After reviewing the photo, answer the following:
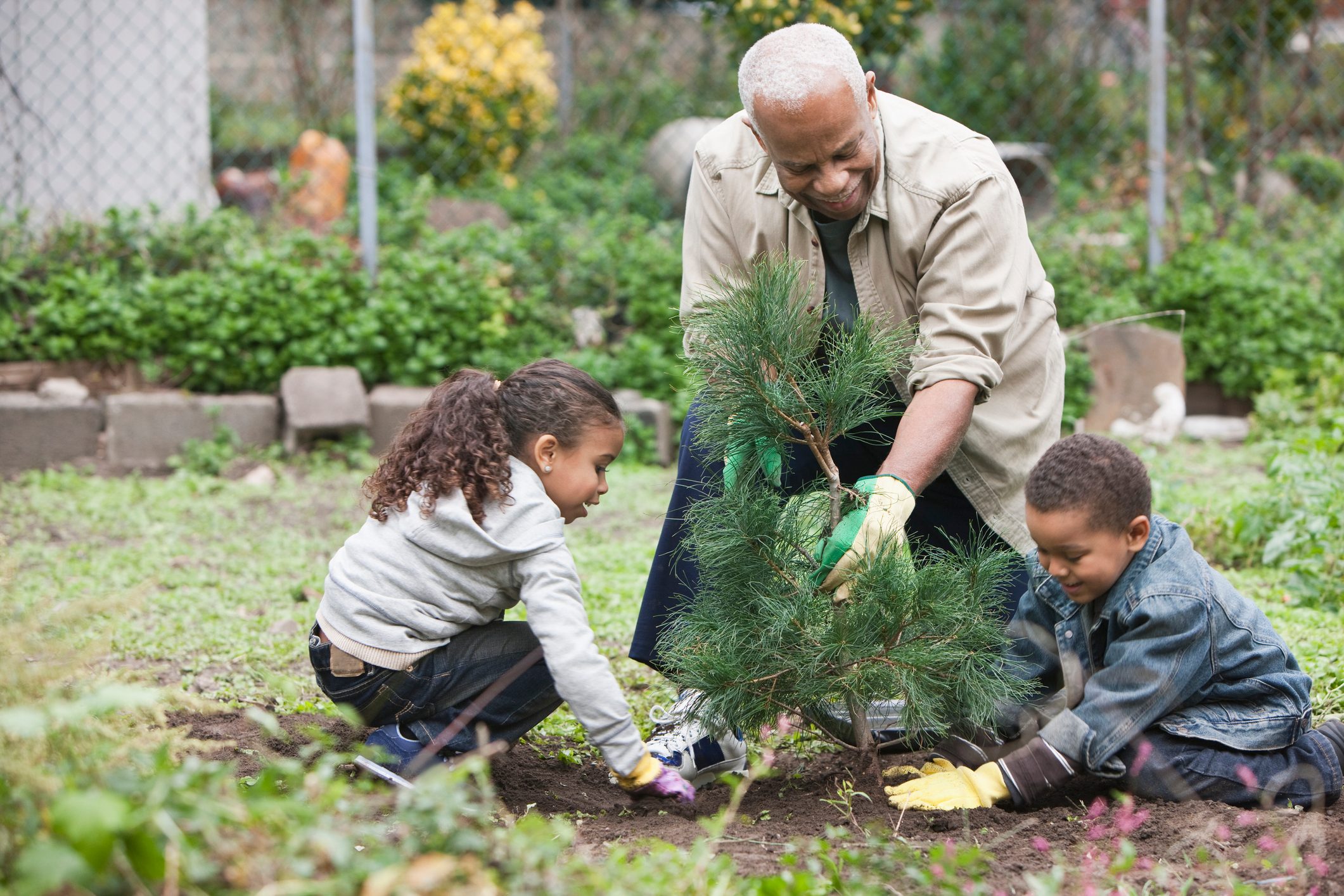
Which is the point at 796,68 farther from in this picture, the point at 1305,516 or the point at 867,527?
the point at 1305,516

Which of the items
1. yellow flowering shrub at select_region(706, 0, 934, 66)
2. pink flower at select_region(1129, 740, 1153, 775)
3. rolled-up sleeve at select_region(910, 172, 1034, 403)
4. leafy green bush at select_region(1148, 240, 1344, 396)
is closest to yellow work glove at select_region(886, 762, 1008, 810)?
pink flower at select_region(1129, 740, 1153, 775)

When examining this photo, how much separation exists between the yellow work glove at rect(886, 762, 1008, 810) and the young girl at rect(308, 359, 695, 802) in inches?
17.4

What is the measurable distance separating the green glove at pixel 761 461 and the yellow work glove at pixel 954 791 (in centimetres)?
64

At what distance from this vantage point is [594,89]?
9773 mm

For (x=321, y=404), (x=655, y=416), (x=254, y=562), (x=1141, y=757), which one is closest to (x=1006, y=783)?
(x=1141, y=757)

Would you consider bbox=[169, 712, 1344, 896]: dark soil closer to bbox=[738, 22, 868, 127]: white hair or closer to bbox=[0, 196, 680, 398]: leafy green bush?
bbox=[738, 22, 868, 127]: white hair

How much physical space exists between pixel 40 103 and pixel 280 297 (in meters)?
1.85

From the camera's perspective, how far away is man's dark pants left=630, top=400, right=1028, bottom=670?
2.66 meters

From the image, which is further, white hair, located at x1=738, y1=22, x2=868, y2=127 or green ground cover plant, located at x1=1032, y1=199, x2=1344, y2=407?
green ground cover plant, located at x1=1032, y1=199, x2=1344, y2=407

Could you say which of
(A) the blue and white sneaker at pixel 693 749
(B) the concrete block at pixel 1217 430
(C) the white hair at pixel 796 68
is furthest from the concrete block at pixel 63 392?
(B) the concrete block at pixel 1217 430

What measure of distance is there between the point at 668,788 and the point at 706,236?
1223mm

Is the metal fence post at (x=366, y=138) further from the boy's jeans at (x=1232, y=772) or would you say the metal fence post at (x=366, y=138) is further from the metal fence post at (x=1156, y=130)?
the boy's jeans at (x=1232, y=772)

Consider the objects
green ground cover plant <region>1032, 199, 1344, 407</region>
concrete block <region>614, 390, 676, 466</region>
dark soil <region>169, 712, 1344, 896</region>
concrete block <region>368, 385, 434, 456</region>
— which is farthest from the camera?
green ground cover plant <region>1032, 199, 1344, 407</region>

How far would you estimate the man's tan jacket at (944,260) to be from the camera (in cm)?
246
